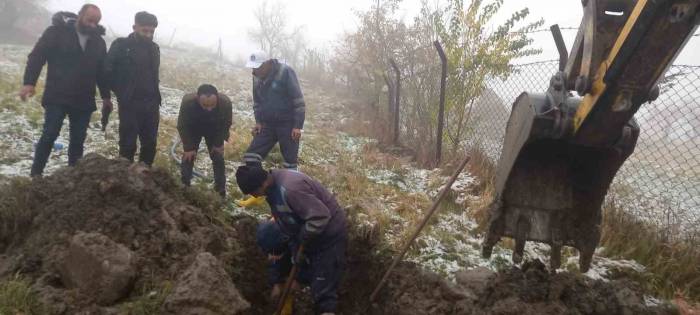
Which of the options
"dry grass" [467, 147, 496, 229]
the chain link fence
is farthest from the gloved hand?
the chain link fence

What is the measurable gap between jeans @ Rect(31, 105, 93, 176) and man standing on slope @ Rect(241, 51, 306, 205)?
1.65 m

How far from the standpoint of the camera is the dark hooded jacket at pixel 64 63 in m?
3.98

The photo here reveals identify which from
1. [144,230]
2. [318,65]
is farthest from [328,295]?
[318,65]

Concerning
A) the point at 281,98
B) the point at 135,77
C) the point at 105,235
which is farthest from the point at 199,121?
the point at 105,235

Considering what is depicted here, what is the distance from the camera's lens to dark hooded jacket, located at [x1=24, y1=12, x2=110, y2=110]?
13.1ft

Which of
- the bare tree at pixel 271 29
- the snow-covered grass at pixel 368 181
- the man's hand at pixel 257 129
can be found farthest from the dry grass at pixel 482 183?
the bare tree at pixel 271 29

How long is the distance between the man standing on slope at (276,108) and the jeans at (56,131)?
1649 mm

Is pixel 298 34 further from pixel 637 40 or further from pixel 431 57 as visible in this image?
pixel 637 40

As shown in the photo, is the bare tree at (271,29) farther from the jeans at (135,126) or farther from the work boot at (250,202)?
the work boot at (250,202)

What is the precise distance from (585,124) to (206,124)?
3.65 meters

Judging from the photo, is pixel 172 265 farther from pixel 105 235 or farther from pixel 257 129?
pixel 257 129

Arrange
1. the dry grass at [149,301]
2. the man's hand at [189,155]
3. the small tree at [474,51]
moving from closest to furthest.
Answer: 1. the dry grass at [149,301]
2. the man's hand at [189,155]
3. the small tree at [474,51]

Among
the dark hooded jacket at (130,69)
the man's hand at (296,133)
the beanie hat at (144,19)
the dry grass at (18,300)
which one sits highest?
the beanie hat at (144,19)

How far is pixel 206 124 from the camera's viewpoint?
4.56 meters
